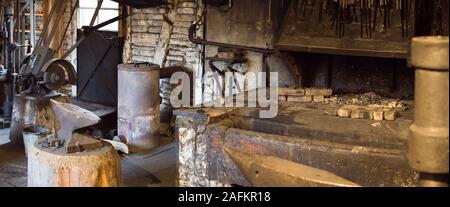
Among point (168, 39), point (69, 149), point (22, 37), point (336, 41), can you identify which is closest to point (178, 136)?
point (69, 149)

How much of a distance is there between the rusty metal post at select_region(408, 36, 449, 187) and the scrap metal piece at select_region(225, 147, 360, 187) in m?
0.91

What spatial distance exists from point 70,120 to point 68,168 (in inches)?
14.6

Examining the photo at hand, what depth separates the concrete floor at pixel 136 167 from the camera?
5.70m

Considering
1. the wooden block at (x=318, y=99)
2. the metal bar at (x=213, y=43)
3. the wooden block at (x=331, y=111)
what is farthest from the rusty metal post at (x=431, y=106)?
the metal bar at (x=213, y=43)

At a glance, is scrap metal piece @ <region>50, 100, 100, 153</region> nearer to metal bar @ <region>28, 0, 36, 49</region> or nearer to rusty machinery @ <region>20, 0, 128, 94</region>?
rusty machinery @ <region>20, 0, 128, 94</region>

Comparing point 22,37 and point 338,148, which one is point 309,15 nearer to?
point 338,148

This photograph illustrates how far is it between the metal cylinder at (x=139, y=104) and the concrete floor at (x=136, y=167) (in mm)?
233

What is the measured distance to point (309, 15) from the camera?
5.46 m

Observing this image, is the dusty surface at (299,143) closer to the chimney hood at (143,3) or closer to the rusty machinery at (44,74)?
the rusty machinery at (44,74)

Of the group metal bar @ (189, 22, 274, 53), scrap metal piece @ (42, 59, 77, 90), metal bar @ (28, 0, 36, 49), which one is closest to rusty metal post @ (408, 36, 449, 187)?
metal bar @ (189, 22, 274, 53)

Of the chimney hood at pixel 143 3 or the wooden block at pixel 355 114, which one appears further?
the chimney hood at pixel 143 3

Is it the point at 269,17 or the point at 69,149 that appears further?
the point at 269,17

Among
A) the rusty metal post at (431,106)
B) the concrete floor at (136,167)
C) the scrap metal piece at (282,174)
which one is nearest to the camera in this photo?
the rusty metal post at (431,106)
